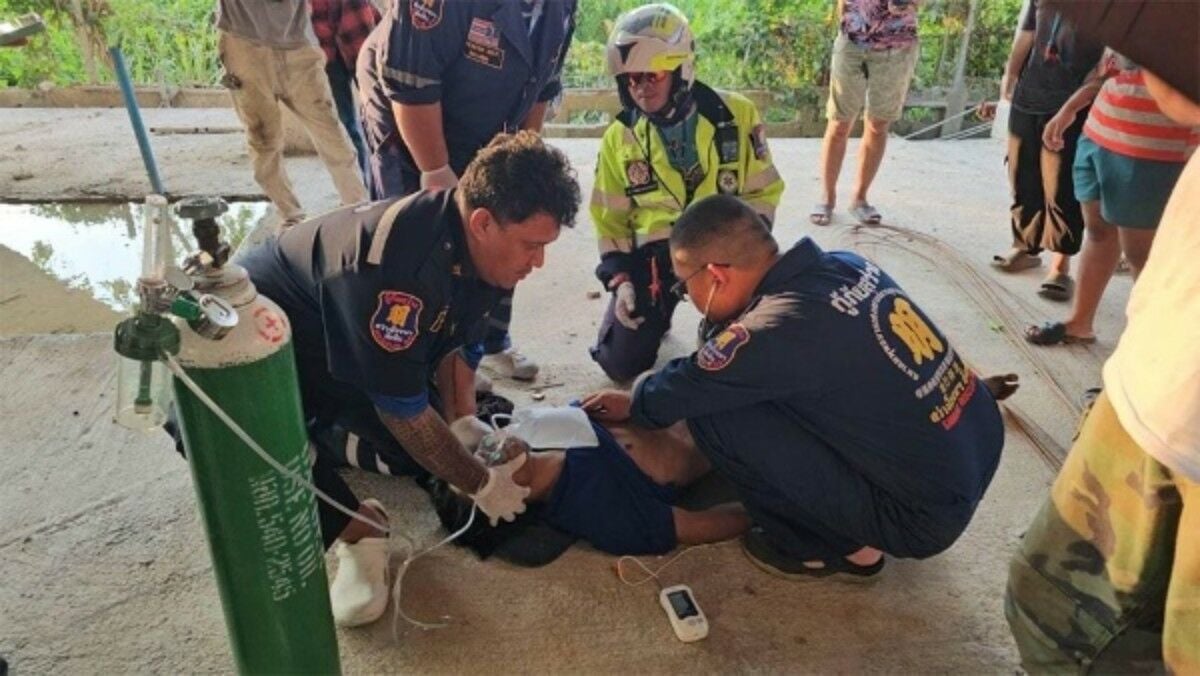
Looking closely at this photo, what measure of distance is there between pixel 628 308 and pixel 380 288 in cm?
136

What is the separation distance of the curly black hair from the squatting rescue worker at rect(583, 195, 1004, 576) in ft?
1.30

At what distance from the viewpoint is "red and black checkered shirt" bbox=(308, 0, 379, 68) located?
3775 millimetres

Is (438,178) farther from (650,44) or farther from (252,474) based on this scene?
(252,474)

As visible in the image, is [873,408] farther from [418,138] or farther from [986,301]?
[986,301]

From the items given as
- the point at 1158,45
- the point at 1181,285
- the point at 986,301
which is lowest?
the point at 986,301

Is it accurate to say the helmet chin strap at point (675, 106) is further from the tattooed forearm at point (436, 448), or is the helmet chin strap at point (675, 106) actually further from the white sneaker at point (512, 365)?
the tattooed forearm at point (436, 448)

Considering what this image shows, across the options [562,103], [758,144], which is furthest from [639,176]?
[562,103]

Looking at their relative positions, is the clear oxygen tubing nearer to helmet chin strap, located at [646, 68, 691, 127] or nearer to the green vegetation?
helmet chin strap, located at [646, 68, 691, 127]

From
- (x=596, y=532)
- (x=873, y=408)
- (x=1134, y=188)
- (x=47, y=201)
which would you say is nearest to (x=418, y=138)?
(x=596, y=532)

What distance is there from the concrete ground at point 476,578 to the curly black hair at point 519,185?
63 centimetres

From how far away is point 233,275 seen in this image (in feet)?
4.36

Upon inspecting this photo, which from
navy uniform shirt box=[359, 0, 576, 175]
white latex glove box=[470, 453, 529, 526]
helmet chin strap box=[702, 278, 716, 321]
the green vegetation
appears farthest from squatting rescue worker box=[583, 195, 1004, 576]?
the green vegetation

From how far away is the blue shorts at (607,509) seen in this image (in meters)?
2.11

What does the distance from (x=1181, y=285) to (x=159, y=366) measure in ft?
4.83
